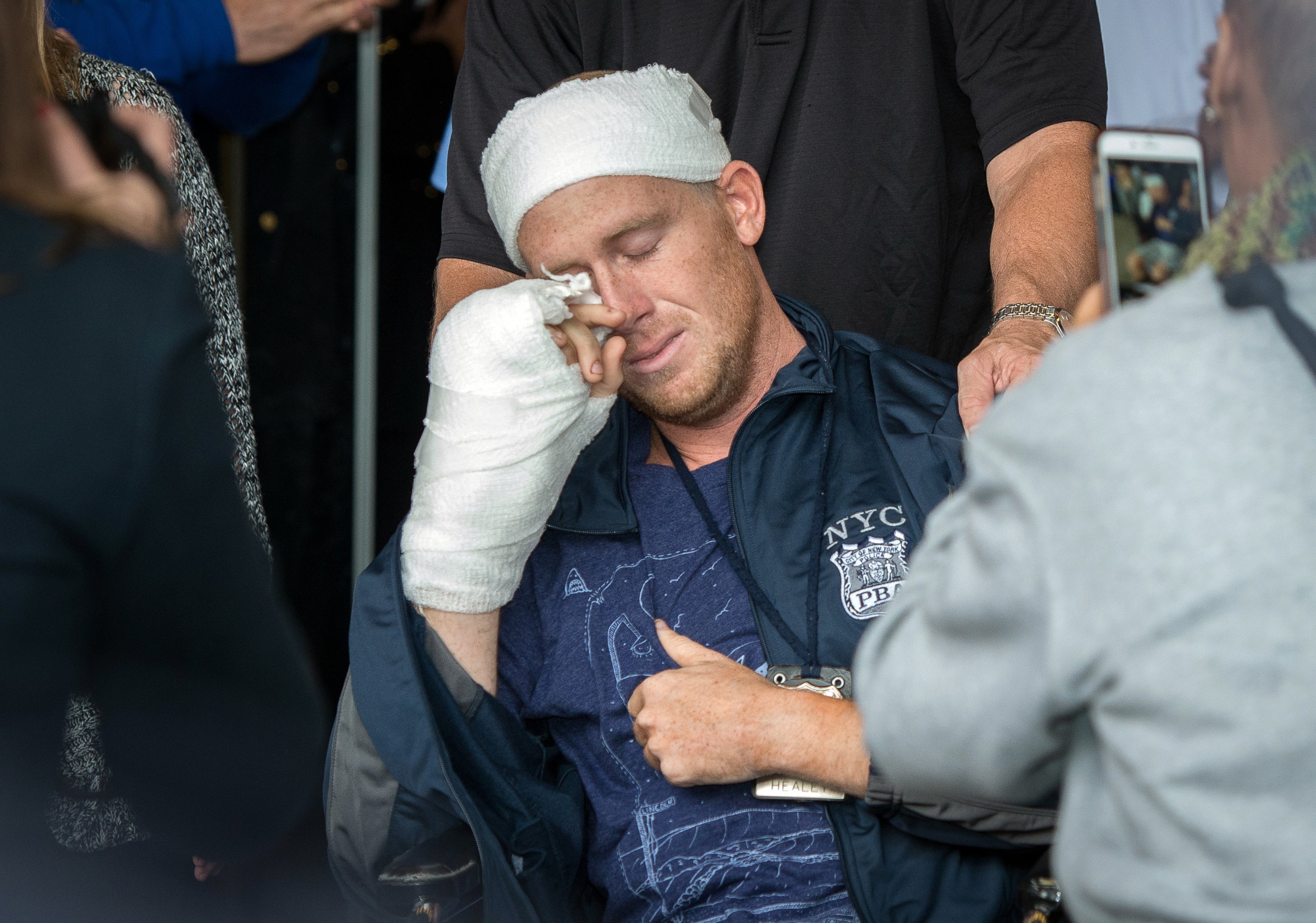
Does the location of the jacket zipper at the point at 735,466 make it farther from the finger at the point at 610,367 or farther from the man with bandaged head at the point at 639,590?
the finger at the point at 610,367

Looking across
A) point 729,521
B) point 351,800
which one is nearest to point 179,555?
point 351,800

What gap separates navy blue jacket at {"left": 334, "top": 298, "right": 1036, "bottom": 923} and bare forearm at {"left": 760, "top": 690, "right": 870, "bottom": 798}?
5 cm

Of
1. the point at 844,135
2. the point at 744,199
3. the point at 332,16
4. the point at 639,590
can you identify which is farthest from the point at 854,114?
the point at 332,16

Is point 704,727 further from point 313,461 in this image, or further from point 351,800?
point 313,461

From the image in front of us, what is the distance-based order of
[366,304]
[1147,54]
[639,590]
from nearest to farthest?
[639,590] < [1147,54] < [366,304]

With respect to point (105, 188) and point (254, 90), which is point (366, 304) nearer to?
point (254, 90)

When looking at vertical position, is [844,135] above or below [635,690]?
above

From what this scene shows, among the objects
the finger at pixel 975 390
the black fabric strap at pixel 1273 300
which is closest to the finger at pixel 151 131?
the black fabric strap at pixel 1273 300

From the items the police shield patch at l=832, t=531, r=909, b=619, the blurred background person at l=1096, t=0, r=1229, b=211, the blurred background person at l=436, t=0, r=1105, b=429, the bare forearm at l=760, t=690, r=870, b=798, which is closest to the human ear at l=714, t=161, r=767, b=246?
the blurred background person at l=436, t=0, r=1105, b=429

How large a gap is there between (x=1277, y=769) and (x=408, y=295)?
2.34 metres

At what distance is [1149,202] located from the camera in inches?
29.9

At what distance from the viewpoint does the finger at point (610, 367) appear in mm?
1409

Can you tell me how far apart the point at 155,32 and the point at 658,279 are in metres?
1.03

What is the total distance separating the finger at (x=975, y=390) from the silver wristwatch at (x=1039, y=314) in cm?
12
